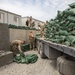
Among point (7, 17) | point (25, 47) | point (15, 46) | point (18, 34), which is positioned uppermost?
point (7, 17)

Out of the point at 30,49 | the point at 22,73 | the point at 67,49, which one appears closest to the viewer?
the point at 67,49

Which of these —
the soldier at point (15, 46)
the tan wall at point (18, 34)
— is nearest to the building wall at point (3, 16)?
the tan wall at point (18, 34)

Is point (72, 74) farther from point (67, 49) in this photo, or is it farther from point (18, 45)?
point (18, 45)

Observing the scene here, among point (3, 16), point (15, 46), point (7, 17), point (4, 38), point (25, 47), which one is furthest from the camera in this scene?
point (7, 17)

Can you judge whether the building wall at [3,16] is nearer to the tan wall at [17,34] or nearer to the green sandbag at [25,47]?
the tan wall at [17,34]

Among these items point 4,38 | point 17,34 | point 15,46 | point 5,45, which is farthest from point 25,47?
point 4,38

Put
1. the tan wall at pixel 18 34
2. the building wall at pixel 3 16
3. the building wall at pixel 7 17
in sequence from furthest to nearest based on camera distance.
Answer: the building wall at pixel 7 17
the building wall at pixel 3 16
the tan wall at pixel 18 34

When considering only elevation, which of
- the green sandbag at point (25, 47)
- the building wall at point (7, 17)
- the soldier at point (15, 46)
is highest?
the building wall at point (7, 17)

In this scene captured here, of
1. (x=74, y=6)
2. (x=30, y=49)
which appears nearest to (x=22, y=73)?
(x=74, y=6)

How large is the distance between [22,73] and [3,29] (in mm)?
3381

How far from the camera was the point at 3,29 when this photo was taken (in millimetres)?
8367

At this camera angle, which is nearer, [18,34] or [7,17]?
[18,34]

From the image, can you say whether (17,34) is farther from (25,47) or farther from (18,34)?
(25,47)

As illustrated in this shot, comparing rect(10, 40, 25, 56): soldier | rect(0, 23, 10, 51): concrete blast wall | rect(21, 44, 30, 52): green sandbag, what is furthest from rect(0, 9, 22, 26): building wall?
rect(0, 23, 10, 51): concrete blast wall
